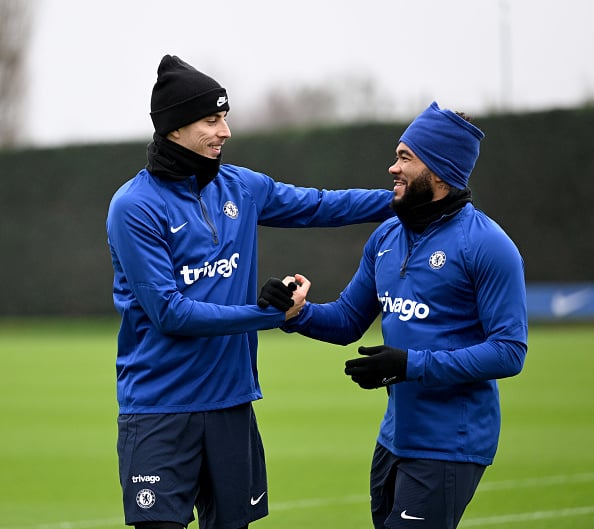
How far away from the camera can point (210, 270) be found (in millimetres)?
4809

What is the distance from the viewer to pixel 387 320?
15.4 ft

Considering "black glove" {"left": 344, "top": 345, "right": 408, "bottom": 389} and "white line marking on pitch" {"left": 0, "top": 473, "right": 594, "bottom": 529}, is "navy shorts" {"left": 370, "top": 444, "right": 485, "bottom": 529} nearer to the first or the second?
"black glove" {"left": 344, "top": 345, "right": 408, "bottom": 389}

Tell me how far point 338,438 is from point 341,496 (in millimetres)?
2447

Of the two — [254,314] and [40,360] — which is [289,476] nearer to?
[254,314]

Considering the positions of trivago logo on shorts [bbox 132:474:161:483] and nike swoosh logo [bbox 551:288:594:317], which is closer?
trivago logo on shorts [bbox 132:474:161:483]

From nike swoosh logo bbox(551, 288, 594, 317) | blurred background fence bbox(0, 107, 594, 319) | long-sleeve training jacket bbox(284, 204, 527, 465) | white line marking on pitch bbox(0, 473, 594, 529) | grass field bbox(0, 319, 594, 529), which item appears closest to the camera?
long-sleeve training jacket bbox(284, 204, 527, 465)

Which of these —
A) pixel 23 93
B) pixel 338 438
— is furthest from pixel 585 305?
pixel 23 93

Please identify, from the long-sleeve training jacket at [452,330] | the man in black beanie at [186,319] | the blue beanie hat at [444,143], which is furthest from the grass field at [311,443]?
the blue beanie hat at [444,143]

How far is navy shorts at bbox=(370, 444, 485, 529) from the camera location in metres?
4.47

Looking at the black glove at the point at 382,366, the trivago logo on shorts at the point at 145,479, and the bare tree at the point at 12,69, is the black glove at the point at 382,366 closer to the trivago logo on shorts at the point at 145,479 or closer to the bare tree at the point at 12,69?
the trivago logo on shorts at the point at 145,479

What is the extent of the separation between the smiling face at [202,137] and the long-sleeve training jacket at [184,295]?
13cm

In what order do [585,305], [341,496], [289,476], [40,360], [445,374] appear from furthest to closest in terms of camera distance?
[585,305]
[40,360]
[289,476]
[341,496]
[445,374]

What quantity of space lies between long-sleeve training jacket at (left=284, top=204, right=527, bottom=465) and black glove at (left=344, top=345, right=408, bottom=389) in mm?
35

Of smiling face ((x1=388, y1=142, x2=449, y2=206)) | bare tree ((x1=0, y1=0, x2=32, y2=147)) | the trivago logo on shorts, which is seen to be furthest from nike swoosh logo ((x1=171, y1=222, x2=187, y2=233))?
bare tree ((x1=0, y1=0, x2=32, y2=147))
